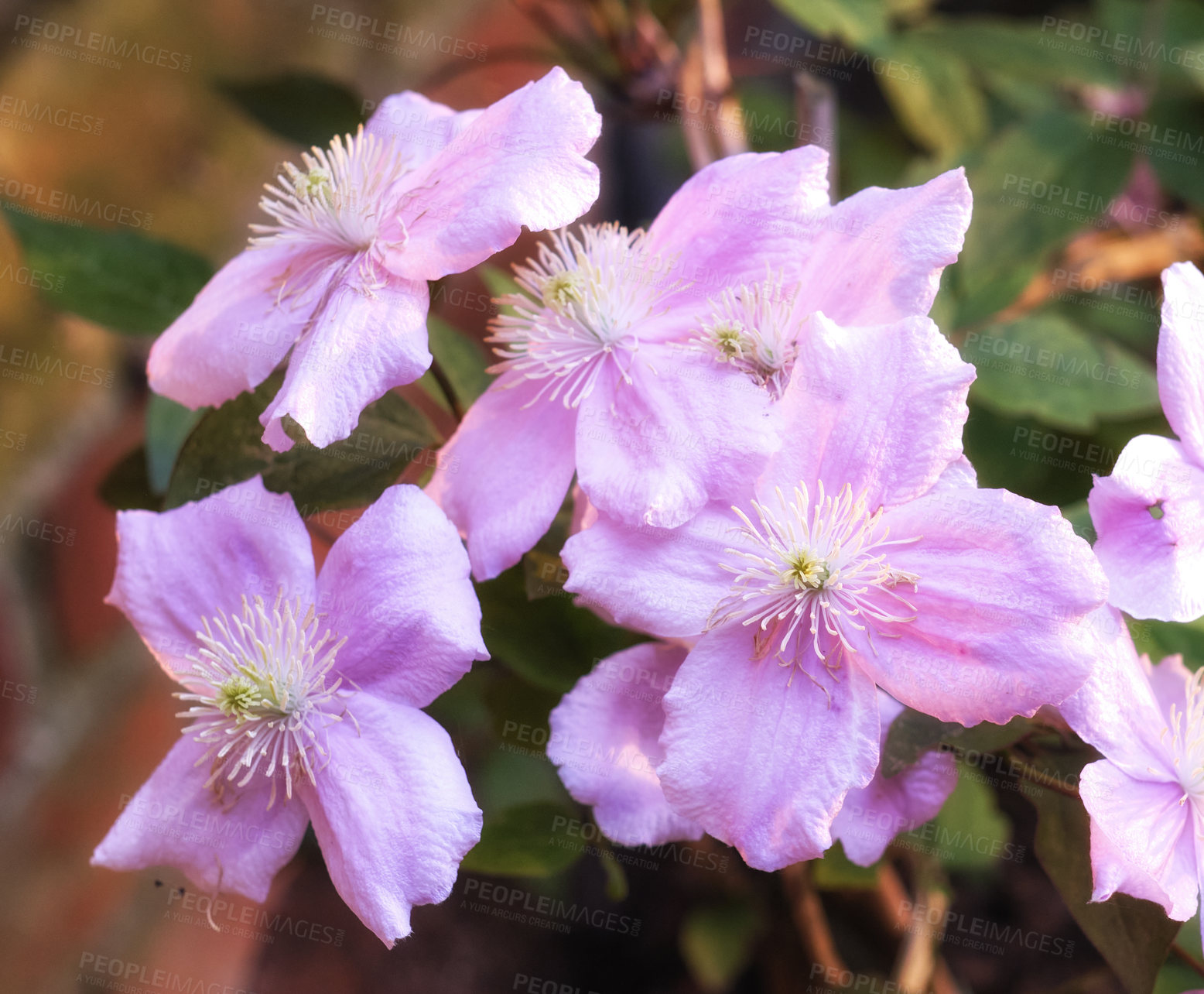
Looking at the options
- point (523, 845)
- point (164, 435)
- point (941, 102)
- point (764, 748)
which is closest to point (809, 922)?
point (523, 845)

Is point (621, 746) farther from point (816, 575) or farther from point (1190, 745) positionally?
point (1190, 745)

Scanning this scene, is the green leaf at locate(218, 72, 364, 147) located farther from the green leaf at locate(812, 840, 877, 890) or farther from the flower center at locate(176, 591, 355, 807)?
the green leaf at locate(812, 840, 877, 890)

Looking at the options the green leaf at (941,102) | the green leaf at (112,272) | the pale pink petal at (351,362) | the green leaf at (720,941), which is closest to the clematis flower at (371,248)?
the pale pink petal at (351,362)

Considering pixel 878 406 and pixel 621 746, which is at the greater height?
pixel 878 406

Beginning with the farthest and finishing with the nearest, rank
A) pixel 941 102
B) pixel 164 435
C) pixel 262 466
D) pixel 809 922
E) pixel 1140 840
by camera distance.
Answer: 1. pixel 941 102
2. pixel 809 922
3. pixel 164 435
4. pixel 262 466
5. pixel 1140 840

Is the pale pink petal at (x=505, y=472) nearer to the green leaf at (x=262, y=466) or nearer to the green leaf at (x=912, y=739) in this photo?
the green leaf at (x=262, y=466)

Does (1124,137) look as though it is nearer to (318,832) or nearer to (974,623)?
(974,623)

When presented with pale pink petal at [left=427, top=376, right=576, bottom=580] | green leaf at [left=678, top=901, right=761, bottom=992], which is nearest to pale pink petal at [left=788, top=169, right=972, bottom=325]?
pale pink petal at [left=427, top=376, right=576, bottom=580]
